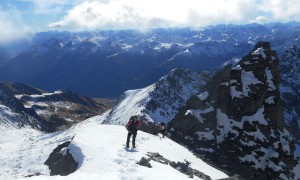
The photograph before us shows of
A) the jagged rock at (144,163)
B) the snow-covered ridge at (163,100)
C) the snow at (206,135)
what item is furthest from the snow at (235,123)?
the snow-covered ridge at (163,100)

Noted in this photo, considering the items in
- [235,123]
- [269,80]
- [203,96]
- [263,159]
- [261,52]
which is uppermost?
[261,52]

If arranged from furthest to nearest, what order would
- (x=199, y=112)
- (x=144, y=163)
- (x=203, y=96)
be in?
(x=203, y=96) < (x=199, y=112) < (x=144, y=163)

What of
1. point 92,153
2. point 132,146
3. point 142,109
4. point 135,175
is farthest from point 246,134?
point 142,109

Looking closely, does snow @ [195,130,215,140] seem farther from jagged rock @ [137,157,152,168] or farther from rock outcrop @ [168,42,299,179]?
jagged rock @ [137,157,152,168]

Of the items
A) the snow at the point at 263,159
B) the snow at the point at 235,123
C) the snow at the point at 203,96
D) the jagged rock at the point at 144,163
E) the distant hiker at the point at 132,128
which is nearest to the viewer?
the jagged rock at the point at 144,163

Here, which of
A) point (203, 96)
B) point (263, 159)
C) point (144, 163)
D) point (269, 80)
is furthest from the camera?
point (203, 96)

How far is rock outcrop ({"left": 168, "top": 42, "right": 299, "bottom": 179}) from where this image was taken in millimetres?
79625

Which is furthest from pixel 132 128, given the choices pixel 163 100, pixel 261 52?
pixel 163 100

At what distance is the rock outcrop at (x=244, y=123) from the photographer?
3135 inches

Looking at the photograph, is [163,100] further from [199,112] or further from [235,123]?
[235,123]

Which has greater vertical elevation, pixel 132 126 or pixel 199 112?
pixel 132 126

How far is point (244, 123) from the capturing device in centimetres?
8462

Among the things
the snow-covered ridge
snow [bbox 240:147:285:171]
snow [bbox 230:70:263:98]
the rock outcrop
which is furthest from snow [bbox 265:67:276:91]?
the snow-covered ridge

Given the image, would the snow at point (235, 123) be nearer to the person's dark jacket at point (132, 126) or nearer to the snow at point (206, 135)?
the snow at point (206, 135)
